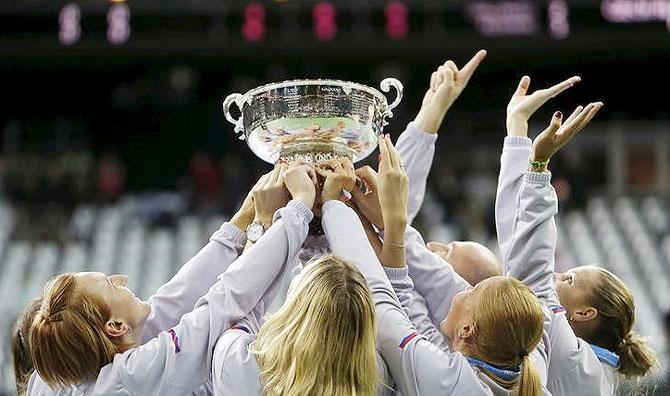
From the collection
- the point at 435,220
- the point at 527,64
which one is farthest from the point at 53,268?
the point at 527,64

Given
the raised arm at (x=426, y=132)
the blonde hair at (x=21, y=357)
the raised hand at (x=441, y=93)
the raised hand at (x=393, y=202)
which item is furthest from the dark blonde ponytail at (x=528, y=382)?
the blonde hair at (x=21, y=357)

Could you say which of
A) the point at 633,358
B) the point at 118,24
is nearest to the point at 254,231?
the point at 633,358

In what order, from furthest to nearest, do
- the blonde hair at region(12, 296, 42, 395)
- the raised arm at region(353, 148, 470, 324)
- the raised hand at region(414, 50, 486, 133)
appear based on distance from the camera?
the raised hand at region(414, 50, 486, 133)
the blonde hair at region(12, 296, 42, 395)
the raised arm at region(353, 148, 470, 324)

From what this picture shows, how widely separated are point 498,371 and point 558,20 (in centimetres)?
619

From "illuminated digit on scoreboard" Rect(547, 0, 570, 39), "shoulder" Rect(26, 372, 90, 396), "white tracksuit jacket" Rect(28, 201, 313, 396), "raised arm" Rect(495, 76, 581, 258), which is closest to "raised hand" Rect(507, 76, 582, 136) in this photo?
"raised arm" Rect(495, 76, 581, 258)

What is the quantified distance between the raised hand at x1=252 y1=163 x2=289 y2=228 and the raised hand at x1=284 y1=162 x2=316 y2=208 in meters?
0.02

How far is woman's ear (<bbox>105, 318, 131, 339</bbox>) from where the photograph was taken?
249 cm

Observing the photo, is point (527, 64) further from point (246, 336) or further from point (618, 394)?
point (246, 336)

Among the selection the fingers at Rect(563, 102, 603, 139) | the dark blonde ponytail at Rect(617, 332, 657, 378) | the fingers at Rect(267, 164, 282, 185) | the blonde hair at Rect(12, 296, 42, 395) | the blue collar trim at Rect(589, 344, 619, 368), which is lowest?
the dark blonde ponytail at Rect(617, 332, 657, 378)

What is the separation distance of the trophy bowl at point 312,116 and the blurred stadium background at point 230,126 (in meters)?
4.50

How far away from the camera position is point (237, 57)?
330 inches

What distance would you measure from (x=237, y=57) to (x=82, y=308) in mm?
6044

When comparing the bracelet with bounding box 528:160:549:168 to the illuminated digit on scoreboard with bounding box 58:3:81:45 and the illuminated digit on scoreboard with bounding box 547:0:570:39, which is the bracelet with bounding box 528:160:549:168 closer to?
the illuminated digit on scoreboard with bounding box 547:0:570:39

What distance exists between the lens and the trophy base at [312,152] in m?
2.71
